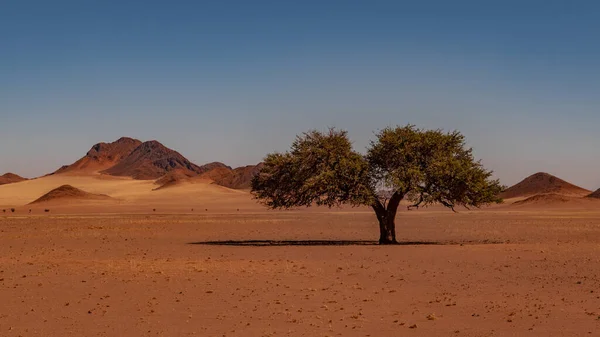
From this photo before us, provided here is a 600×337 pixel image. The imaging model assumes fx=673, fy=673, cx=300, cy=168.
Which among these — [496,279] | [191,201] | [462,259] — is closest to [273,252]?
[462,259]

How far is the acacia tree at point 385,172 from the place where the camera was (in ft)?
122

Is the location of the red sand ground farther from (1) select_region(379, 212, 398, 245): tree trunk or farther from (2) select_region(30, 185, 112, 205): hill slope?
(2) select_region(30, 185, 112, 205): hill slope

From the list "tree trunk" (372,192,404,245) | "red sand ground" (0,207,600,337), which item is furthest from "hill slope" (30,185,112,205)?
"tree trunk" (372,192,404,245)

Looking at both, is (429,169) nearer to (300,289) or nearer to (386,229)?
(386,229)

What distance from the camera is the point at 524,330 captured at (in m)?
14.7

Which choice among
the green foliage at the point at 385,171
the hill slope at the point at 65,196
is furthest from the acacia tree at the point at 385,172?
the hill slope at the point at 65,196

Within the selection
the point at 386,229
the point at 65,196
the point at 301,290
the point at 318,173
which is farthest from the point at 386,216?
the point at 65,196

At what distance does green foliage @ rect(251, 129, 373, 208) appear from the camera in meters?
37.7

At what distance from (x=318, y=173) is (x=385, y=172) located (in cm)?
397

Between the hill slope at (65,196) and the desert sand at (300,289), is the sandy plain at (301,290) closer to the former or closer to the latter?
the desert sand at (300,289)

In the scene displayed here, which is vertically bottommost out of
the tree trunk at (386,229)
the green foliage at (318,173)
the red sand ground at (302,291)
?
the red sand ground at (302,291)

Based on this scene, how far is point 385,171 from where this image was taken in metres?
39.0

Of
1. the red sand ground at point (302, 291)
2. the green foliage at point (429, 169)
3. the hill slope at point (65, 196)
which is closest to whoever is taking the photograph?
the red sand ground at point (302, 291)

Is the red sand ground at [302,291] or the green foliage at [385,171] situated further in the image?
the green foliage at [385,171]
